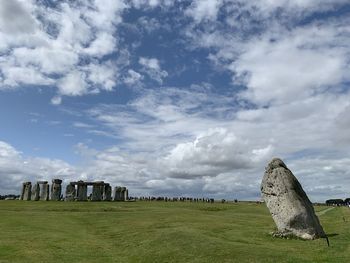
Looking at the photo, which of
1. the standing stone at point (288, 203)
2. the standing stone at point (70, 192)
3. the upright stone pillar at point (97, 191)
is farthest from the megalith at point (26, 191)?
the standing stone at point (288, 203)

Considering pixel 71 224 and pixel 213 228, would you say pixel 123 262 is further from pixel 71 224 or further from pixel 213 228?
pixel 71 224

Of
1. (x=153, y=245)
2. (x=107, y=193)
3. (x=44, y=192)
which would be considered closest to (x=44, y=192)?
(x=44, y=192)

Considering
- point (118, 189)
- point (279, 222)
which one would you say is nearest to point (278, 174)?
point (279, 222)

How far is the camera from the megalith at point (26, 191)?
76.8 meters

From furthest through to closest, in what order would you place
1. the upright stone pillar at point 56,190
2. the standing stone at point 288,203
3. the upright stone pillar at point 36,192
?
the upright stone pillar at point 56,190 → the upright stone pillar at point 36,192 → the standing stone at point 288,203

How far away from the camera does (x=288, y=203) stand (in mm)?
29438

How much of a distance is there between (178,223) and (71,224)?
28.9ft

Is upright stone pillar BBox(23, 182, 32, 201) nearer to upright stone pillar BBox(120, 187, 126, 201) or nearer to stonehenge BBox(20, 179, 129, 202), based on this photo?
stonehenge BBox(20, 179, 129, 202)

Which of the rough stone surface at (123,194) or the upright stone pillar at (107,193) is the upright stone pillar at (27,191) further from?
the rough stone surface at (123,194)

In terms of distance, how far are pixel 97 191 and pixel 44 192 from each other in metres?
9.71

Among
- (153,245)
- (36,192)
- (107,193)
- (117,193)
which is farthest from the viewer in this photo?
(117,193)

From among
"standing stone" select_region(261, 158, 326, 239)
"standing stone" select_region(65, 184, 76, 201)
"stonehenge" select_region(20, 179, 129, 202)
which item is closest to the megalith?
"stonehenge" select_region(20, 179, 129, 202)

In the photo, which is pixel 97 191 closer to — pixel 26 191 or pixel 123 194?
pixel 123 194

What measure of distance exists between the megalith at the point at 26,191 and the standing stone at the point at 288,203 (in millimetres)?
54886
